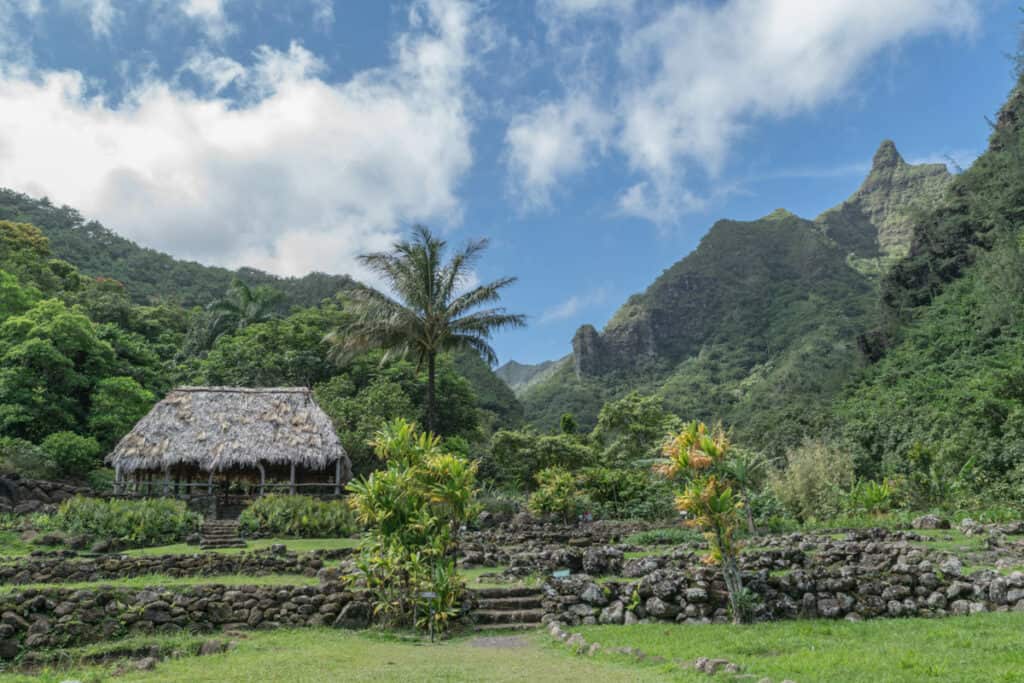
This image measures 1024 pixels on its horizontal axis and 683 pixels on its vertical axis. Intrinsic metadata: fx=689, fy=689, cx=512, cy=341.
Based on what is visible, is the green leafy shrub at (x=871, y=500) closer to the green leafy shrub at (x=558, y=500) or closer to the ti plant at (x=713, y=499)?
the green leafy shrub at (x=558, y=500)

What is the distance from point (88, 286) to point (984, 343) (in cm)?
4690

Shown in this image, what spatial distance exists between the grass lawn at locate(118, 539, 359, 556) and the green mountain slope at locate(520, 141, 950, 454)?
3301 centimetres

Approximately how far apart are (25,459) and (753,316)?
6952 cm

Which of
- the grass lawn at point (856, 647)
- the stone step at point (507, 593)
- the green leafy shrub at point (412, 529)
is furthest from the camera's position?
the stone step at point (507, 593)

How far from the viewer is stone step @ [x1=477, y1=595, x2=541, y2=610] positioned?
11.1 meters

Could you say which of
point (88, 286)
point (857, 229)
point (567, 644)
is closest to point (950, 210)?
point (567, 644)

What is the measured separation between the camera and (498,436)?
3119 cm

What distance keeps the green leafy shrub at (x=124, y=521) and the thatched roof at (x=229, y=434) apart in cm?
528

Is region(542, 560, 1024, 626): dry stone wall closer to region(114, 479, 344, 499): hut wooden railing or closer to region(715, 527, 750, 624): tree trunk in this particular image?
region(715, 527, 750, 624): tree trunk

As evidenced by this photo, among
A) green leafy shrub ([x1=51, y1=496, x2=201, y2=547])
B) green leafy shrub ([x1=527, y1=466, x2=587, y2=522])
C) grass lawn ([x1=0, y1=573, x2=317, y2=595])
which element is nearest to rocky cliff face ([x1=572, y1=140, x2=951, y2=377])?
green leafy shrub ([x1=527, y1=466, x2=587, y2=522])

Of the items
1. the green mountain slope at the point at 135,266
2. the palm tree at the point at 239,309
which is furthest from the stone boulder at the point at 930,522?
the green mountain slope at the point at 135,266

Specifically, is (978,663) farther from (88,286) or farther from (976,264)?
(88,286)

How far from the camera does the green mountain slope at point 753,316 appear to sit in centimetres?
5800

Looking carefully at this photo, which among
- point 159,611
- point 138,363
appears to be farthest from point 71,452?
point 159,611
